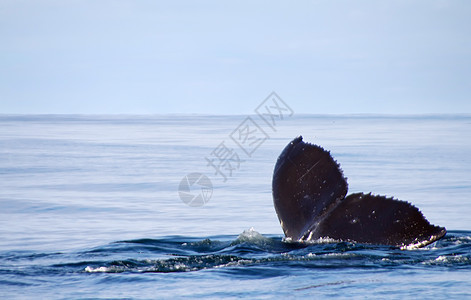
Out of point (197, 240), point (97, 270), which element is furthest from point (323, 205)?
point (197, 240)

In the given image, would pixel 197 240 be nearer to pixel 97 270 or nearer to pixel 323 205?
pixel 97 270

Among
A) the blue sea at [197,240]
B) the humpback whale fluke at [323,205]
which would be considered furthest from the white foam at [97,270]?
the humpback whale fluke at [323,205]

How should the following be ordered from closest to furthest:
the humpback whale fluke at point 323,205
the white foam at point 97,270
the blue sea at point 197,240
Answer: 1. the blue sea at point 197,240
2. the humpback whale fluke at point 323,205
3. the white foam at point 97,270

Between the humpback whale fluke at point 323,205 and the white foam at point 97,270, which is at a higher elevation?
the humpback whale fluke at point 323,205

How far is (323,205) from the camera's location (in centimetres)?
699

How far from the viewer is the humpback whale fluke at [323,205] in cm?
666

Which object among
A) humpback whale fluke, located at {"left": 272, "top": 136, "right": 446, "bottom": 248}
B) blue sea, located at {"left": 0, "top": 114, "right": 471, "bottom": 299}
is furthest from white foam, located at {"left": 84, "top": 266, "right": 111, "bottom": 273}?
humpback whale fluke, located at {"left": 272, "top": 136, "right": 446, "bottom": 248}

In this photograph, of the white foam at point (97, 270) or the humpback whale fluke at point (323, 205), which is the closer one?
the humpback whale fluke at point (323, 205)

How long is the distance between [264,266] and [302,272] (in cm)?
44

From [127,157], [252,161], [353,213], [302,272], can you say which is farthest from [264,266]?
[127,157]

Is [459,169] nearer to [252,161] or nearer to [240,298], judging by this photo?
[252,161]

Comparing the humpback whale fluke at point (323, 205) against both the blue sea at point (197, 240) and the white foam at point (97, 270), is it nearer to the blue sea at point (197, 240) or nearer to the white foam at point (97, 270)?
the blue sea at point (197, 240)

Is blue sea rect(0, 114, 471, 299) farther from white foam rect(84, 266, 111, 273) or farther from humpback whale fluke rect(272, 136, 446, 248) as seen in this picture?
humpback whale fluke rect(272, 136, 446, 248)

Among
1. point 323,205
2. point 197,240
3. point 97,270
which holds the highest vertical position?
point 323,205
